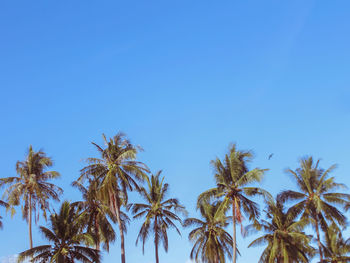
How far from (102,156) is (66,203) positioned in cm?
590

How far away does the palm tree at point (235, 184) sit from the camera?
4006cm

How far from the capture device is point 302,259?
42062 millimetres

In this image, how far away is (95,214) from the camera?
4353cm

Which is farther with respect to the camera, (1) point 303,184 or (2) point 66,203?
(1) point 303,184

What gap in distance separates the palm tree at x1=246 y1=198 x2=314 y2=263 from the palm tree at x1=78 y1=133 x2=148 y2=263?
14028mm

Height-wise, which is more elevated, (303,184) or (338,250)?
(303,184)

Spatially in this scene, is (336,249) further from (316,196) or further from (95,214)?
(95,214)

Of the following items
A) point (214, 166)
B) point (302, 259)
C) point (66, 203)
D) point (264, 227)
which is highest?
point (214, 166)

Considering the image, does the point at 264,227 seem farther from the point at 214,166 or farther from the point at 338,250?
the point at 338,250

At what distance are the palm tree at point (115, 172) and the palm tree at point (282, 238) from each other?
14028 mm

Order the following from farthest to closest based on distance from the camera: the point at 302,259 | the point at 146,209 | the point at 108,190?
the point at 146,209
the point at 302,259
the point at 108,190

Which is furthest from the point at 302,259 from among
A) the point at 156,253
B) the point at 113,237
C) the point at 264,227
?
the point at 113,237

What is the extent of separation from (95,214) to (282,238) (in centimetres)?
2010

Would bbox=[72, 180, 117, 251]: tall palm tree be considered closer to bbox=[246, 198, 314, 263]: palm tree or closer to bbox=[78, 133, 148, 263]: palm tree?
bbox=[78, 133, 148, 263]: palm tree
